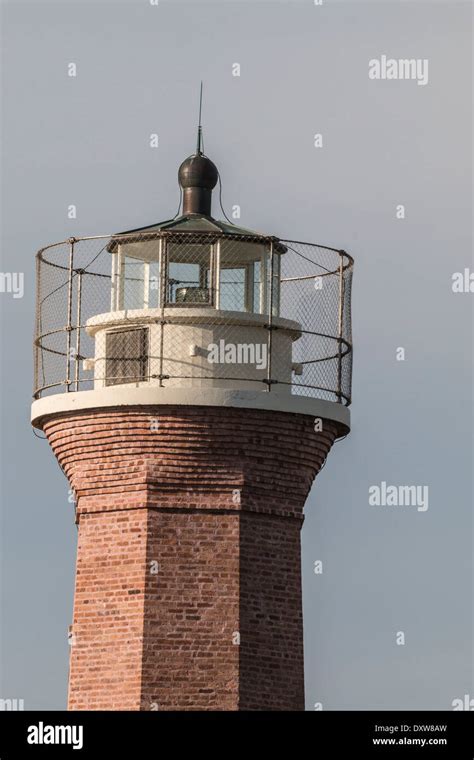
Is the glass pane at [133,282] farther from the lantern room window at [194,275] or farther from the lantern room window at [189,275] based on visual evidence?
the lantern room window at [189,275]

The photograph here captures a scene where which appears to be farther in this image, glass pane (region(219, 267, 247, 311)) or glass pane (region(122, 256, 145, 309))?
glass pane (region(122, 256, 145, 309))

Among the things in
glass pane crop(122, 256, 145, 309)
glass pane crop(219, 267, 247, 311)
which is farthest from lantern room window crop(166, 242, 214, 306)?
glass pane crop(122, 256, 145, 309)

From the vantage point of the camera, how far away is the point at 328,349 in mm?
47594

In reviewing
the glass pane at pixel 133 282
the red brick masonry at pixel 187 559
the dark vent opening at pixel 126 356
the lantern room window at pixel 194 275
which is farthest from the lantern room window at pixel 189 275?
the red brick masonry at pixel 187 559

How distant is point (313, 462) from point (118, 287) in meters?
3.59

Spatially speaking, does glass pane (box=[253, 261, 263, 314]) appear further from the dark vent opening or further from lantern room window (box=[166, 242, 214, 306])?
the dark vent opening

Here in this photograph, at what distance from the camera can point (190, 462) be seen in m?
46.4

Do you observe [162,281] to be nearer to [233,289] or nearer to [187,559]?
[233,289]

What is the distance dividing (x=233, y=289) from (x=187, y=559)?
3.79 m

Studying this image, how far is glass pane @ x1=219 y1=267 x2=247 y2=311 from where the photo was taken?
46969 mm

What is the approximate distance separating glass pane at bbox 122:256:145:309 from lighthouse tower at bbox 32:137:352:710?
0.02 metres

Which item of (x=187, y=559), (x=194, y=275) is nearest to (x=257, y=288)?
(x=194, y=275)
